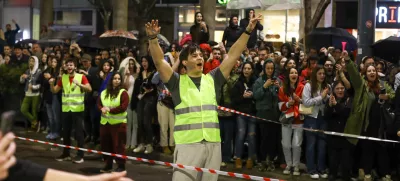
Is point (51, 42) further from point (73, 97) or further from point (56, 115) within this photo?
point (73, 97)

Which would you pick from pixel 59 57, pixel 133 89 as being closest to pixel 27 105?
pixel 59 57

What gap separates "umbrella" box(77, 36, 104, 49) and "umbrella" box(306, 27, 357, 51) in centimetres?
727

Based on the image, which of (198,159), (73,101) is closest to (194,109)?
(198,159)

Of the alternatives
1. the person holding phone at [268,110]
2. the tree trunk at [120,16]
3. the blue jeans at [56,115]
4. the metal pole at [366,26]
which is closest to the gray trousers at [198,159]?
the person holding phone at [268,110]

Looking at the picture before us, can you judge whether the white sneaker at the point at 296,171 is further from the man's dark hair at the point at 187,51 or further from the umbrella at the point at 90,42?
the umbrella at the point at 90,42

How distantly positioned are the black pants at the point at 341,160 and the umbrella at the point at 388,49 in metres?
2.85

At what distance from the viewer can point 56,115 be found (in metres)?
16.2

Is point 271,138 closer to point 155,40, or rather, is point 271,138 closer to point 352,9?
point 155,40

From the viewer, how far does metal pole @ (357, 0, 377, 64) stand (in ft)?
40.8

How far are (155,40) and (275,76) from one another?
5776 millimetres

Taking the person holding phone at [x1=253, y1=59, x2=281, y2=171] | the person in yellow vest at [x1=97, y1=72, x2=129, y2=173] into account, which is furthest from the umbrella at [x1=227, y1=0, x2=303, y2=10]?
the person in yellow vest at [x1=97, y1=72, x2=129, y2=173]

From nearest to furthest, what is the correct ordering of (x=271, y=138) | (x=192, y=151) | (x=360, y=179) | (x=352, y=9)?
1. (x=192, y=151)
2. (x=360, y=179)
3. (x=271, y=138)
4. (x=352, y=9)

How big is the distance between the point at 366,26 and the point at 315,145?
2.09 meters

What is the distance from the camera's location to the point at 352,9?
27172 mm
